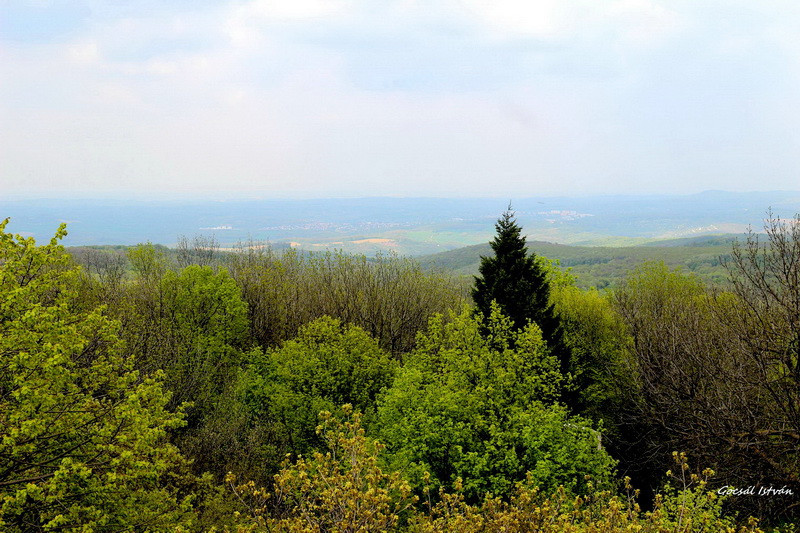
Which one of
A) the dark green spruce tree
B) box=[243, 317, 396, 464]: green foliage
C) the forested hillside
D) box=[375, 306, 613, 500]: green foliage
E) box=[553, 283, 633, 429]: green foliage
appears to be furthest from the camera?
box=[553, 283, 633, 429]: green foliage

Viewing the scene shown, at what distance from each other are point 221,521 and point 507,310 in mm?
19881

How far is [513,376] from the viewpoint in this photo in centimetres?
2423

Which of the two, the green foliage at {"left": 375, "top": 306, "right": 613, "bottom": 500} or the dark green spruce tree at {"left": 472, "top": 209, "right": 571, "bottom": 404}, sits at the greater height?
the dark green spruce tree at {"left": 472, "top": 209, "right": 571, "bottom": 404}

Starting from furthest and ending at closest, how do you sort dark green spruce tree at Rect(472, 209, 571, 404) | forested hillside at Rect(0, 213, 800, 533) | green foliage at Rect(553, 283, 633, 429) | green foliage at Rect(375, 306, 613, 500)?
green foliage at Rect(553, 283, 633, 429), dark green spruce tree at Rect(472, 209, 571, 404), green foliage at Rect(375, 306, 613, 500), forested hillside at Rect(0, 213, 800, 533)

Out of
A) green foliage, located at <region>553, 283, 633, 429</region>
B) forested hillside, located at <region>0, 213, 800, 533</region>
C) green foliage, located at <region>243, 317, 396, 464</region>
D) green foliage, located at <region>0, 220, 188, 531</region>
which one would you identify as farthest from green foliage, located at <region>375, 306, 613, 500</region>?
green foliage, located at <region>0, 220, 188, 531</region>

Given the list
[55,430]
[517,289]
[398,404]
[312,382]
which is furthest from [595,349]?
[55,430]

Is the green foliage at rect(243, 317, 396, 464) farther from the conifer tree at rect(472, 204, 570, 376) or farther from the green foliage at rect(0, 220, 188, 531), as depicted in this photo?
the green foliage at rect(0, 220, 188, 531)

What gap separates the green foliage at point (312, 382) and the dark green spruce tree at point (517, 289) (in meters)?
8.12

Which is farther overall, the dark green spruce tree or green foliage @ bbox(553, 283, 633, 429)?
green foliage @ bbox(553, 283, 633, 429)

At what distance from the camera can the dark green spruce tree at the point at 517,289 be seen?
31.1 meters

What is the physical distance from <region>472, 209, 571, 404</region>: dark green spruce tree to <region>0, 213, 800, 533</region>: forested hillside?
5.4 inches

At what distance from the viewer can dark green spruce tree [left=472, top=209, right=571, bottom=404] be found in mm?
31094

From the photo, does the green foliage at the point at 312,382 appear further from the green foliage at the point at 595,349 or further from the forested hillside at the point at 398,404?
the green foliage at the point at 595,349

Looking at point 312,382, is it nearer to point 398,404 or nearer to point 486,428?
point 398,404
